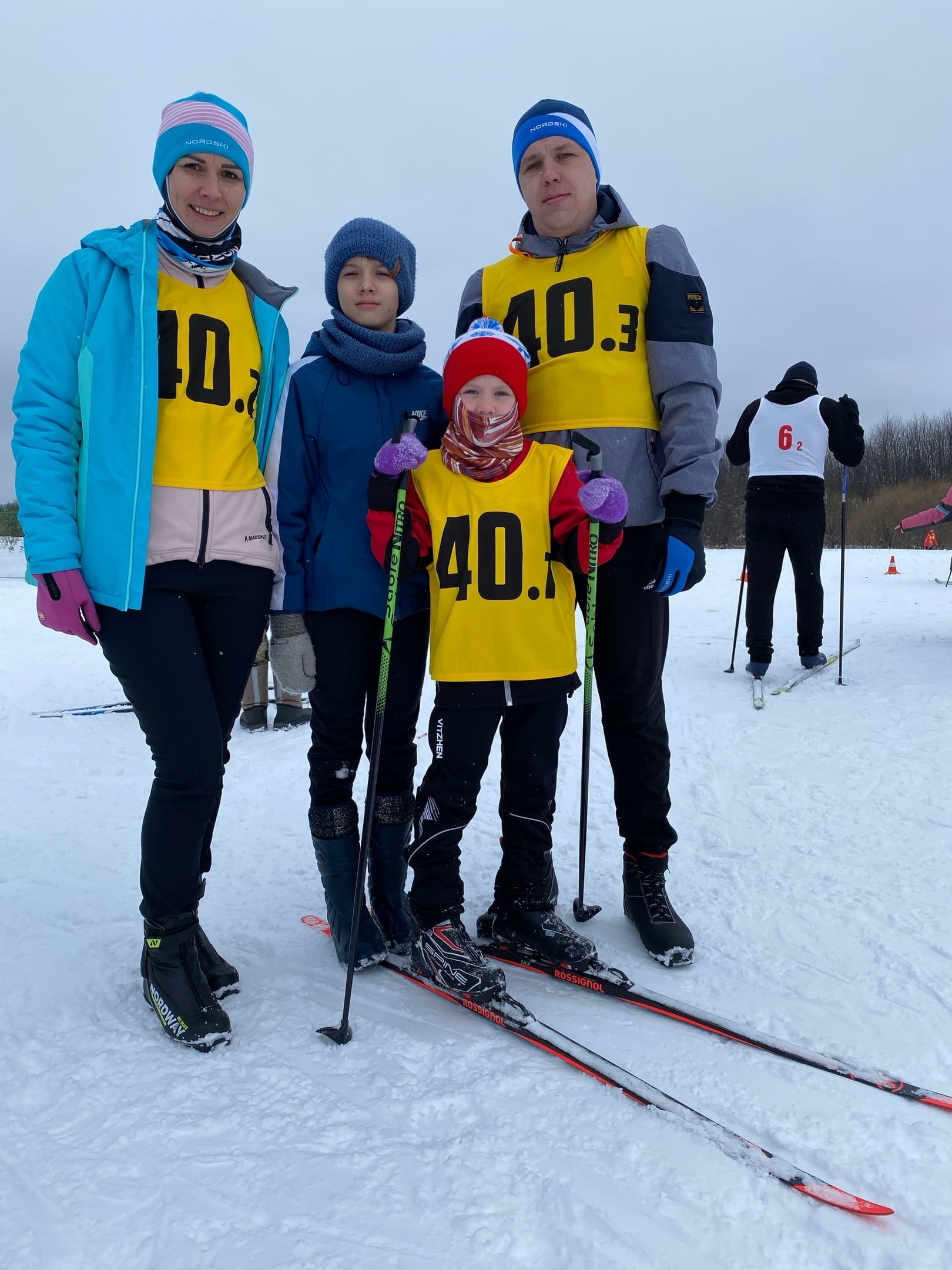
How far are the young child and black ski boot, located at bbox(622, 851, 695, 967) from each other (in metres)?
0.24

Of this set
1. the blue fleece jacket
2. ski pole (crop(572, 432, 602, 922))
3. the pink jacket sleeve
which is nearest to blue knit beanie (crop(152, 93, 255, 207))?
the blue fleece jacket

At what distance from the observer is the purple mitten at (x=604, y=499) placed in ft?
7.39

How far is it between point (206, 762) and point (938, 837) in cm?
279

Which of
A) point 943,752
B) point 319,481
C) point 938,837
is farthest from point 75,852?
point 943,752

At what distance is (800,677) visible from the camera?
6.17m

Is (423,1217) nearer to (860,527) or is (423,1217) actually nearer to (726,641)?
(726,641)

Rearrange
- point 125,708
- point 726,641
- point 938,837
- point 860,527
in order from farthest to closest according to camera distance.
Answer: point 860,527 < point 726,641 < point 125,708 < point 938,837

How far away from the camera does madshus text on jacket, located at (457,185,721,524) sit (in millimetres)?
2451

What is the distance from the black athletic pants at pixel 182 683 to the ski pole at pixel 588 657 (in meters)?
0.92

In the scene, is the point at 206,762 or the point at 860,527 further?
the point at 860,527

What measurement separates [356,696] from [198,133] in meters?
1.55

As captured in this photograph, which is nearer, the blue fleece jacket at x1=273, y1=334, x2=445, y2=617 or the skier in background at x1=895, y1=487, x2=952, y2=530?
the blue fleece jacket at x1=273, y1=334, x2=445, y2=617

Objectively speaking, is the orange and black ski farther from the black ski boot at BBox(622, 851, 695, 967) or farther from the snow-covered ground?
the black ski boot at BBox(622, 851, 695, 967)

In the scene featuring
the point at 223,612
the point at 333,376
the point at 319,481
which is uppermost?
the point at 333,376
